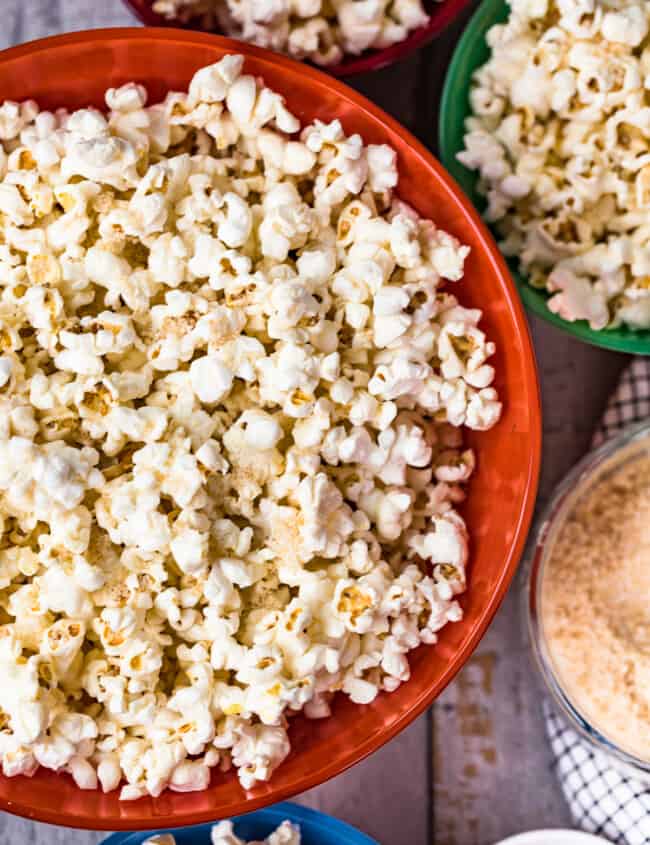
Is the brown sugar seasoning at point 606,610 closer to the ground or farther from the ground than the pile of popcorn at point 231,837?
farther from the ground

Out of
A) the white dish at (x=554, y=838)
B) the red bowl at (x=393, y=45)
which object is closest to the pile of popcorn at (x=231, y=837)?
the white dish at (x=554, y=838)

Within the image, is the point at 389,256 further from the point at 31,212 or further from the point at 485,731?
the point at 485,731

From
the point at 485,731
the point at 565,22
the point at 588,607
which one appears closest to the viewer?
the point at 565,22

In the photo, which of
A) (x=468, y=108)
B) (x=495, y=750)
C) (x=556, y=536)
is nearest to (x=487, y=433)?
(x=556, y=536)

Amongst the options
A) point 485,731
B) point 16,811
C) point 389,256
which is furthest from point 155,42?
point 485,731

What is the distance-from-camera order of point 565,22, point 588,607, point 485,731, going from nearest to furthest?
point 565,22, point 588,607, point 485,731

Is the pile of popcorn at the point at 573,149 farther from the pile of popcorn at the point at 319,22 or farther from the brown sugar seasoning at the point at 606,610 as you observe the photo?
the brown sugar seasoning at the point at 606,610

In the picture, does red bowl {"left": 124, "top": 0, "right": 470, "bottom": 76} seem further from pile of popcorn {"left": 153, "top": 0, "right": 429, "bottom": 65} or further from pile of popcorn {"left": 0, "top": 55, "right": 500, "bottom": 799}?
pile of popcorn {"left": 0, "top": 55, "right": 500, "bottom": 799}
